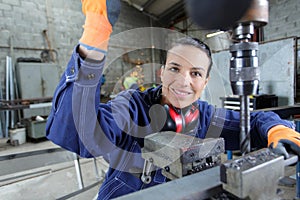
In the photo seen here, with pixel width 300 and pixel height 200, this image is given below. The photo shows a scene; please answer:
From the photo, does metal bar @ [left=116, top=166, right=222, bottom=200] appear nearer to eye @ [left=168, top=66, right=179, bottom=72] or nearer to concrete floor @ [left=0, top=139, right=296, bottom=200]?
eye @ [left=168, top=66, right=179, bottom=72]

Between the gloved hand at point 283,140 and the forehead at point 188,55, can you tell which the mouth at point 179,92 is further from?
the gloved hand at point 283,140

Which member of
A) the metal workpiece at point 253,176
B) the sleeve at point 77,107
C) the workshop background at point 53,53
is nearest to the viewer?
the metal workpiece at point 253,176

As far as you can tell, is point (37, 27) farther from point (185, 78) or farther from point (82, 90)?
point (82, 90)

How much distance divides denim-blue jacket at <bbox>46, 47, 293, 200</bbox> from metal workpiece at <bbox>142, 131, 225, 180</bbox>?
0.14 metres

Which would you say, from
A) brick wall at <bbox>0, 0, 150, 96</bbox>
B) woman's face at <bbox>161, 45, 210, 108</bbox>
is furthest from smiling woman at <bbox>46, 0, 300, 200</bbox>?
brick wall at <bbox>0, 0, 150, 96</bbox>

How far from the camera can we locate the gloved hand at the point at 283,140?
1.49 feet

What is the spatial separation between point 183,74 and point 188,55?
2.6 inches

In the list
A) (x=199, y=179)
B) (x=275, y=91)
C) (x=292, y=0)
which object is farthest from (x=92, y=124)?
(x=292, y=0)

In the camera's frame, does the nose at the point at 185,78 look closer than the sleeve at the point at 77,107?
No

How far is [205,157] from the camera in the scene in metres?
0.45

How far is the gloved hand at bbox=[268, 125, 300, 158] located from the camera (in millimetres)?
454

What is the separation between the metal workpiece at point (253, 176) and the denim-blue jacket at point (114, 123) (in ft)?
0.88

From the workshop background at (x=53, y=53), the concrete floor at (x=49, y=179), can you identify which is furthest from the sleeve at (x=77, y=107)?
the workshop background at (x=53, y=53)

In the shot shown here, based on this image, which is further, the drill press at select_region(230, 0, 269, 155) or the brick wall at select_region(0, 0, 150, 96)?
the brick wall at select_region(0, 0, 150, 96)
